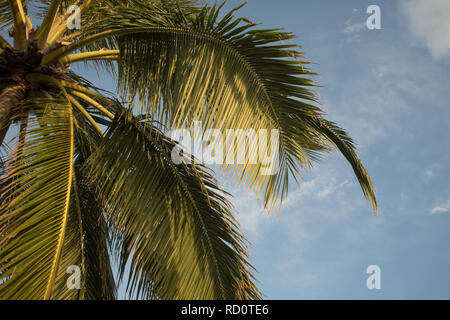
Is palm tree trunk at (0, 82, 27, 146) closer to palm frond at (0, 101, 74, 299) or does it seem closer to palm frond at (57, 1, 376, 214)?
palm frond at (0, 101, 74, 299)

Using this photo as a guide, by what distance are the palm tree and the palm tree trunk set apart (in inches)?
0.4

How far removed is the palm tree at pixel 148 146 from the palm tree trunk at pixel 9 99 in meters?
0.01

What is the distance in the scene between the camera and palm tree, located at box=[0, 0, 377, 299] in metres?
3.08

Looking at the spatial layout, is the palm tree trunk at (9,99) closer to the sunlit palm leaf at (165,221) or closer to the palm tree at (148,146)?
the palm tree at (148,146)

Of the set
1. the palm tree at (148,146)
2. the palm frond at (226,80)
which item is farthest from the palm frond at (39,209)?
the palm frond at (226,80)

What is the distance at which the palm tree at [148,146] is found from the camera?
3.08 m

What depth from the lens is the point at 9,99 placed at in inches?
133

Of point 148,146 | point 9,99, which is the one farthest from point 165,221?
point 9,99

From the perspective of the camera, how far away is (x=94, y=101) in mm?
4270

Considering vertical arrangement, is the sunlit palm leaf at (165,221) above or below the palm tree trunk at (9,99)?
below

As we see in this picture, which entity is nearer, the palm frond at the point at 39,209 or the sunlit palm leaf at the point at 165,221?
the palm frond at the point at 39,209

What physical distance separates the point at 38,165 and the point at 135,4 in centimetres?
274

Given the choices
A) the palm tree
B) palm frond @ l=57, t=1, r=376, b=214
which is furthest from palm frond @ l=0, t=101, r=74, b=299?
palm frond @ l=57, t=1, r=376, b=214

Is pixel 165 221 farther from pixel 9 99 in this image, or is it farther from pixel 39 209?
pixel 9 99
